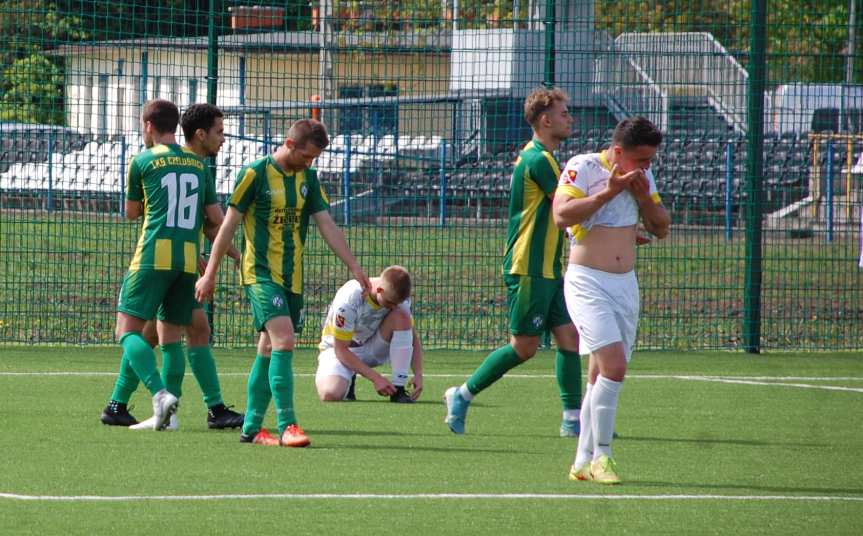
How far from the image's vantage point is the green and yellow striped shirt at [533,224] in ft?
26.8

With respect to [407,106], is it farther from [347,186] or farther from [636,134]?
[636,134]

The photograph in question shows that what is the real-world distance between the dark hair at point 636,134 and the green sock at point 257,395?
2.39m

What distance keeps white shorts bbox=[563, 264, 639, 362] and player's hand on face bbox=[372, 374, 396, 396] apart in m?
2.83

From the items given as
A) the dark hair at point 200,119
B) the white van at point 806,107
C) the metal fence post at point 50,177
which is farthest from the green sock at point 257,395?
the white van at point 806,107

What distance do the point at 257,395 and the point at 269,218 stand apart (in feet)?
3.20

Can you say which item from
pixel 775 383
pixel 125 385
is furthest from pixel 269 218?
pixel 775 383

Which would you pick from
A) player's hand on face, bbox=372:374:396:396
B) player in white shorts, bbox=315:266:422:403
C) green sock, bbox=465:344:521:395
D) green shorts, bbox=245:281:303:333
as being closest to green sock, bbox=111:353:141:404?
green shorts, bbox=245:281:303:333

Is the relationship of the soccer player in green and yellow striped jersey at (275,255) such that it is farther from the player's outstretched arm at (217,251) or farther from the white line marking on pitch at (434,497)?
the white line marking on pitch at (434,497)

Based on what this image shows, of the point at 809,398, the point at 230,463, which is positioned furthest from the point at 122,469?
the point at 809,398

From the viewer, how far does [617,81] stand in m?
13.8

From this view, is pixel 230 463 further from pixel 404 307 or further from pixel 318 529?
pixel 404 307

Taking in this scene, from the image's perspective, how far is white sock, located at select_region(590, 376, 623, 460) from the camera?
22.0ft

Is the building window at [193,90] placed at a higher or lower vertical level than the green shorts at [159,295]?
higher

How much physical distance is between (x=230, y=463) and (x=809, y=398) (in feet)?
15.6
